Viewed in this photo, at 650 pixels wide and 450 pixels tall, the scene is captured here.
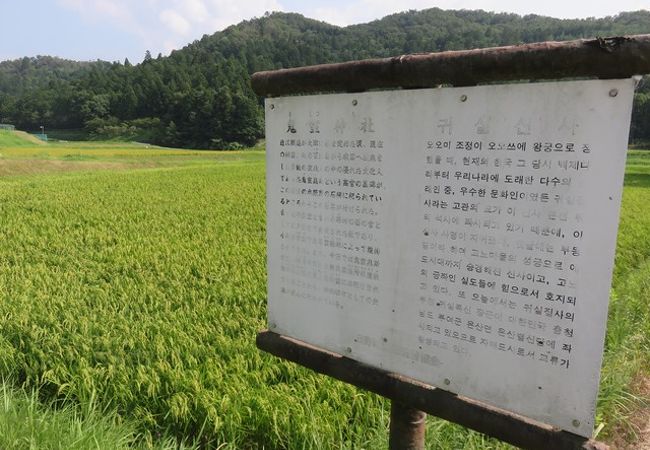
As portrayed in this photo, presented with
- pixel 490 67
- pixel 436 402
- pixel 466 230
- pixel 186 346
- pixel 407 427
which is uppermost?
pixel 490 67

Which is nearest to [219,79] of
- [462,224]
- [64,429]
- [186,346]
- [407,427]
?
[186,346]

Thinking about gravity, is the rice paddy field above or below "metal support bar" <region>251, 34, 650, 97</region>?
below

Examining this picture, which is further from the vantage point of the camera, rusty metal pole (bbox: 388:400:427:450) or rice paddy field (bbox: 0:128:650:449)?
rice paddy field (bbox: 0:128:650:449)

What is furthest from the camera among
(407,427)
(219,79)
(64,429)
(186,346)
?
(219,79)

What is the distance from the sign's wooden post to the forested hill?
5305cm

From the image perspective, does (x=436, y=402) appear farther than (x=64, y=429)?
No

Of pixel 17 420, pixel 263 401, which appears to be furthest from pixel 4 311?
pixel 263 401

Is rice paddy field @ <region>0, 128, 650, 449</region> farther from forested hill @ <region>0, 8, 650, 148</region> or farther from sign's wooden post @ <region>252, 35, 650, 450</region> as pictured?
forested hill @ <region>0, 8, 650, 148</region>

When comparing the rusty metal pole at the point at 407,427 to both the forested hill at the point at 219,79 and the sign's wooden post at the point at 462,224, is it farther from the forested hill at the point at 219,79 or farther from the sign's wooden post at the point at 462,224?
the forested hill at the point at 219,79

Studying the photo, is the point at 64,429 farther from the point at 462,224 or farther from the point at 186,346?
the point at 462,224

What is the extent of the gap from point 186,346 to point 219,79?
232 ft

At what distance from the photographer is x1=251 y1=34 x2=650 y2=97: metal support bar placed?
148 centimetres

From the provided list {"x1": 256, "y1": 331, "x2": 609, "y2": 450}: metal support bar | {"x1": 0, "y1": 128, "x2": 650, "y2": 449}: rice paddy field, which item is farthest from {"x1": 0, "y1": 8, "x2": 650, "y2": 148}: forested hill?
{"x1": 256, "y1": 331, "x2": 609, "y2": 450}: metal support bar

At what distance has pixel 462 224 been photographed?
1.79 meters
